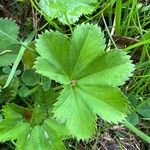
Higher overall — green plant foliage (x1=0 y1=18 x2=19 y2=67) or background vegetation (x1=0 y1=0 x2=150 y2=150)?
green plant foliage (x1=0 y1=18 x2=19 y2=67)

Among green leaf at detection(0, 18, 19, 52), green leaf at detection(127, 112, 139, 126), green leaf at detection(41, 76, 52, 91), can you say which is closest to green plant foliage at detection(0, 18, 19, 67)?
green leaf at detection(0, 18, 19, 52)

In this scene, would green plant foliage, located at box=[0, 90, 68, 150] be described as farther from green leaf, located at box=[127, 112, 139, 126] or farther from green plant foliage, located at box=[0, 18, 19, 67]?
green leaf, located at box=[127, 112, 139, 126]

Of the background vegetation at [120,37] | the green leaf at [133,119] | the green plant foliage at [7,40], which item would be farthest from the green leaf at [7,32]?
the green leaf at [133,119]

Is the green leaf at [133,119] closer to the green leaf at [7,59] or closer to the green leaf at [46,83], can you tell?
the green leaf at [46,83]

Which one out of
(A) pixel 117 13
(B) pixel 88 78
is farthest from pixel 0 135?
(A) pixel 117 13

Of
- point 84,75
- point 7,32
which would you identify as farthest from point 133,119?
point 7,32

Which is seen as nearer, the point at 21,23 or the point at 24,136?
the point at 24,136

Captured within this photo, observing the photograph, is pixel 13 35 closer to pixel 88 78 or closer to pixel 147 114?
pixel 88 78

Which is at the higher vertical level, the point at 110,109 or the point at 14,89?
the point at 14,89

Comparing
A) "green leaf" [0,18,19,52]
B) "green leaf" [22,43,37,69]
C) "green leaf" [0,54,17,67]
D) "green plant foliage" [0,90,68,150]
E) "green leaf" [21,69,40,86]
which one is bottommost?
"green plant foliage" [0,90,68,150]
